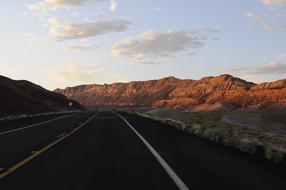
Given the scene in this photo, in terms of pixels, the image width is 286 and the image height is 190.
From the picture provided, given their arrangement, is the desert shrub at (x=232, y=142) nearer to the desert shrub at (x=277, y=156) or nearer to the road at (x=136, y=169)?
the road at (x=136, y=169)

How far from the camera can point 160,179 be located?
362 inches

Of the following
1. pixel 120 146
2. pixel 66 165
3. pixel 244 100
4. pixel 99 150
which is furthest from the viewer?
pixel 244 100

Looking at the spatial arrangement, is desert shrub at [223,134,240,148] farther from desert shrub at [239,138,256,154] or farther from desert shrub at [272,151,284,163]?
desert shrub at [272,151,284,163]

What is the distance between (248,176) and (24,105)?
9900 centimetres

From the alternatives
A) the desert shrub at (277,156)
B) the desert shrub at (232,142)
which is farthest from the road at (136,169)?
the desert shrub at (232,142)

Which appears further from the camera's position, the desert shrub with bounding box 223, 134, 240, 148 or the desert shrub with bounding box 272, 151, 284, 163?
the desert shrub with bounding box 223, 134, 240, 148

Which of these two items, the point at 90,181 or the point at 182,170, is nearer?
the point at 90,181

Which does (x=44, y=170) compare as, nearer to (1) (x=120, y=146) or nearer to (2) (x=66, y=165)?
(2) (x=66, y=165)

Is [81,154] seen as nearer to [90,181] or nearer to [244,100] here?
[90,181]

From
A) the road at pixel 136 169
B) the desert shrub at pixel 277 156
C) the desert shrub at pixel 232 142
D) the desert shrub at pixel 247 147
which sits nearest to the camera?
the road at pixel 136 169

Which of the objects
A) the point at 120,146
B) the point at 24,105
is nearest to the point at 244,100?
the point at 24,105

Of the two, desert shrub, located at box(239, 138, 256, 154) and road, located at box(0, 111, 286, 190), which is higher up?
desert shrub, located at box(239, 138, 256, 154)

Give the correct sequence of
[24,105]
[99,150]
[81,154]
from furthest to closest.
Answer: [24,105] < [99,150] < [81,154]

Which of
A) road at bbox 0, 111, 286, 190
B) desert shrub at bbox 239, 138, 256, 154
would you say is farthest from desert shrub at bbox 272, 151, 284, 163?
desert shrub at bbox 239, 138, 256, 154
